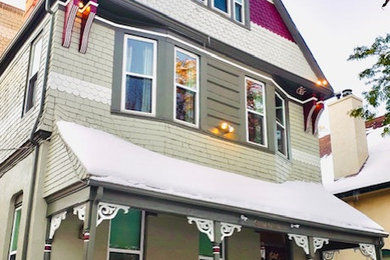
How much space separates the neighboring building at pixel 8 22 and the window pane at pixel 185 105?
6773mm

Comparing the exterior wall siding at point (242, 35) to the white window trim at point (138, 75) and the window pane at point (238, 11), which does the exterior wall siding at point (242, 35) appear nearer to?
the window pane at point (238, 11)

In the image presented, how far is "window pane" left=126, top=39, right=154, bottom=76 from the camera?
A: 32.0ft

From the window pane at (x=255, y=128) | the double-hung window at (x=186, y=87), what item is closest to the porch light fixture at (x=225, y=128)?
the double-hung window at (x=186, y=87)

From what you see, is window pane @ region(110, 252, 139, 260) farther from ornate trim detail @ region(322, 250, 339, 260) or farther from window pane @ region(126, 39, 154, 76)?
ornate trim detail @ region(322, 250, 339, 260)

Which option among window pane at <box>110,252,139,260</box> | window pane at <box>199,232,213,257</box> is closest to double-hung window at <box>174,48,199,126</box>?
window pane at <box>199,232,213,257</box>

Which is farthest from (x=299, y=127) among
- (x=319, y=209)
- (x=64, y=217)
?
(x=64, y=217)

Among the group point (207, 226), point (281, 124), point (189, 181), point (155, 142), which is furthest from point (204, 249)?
point (281, 124)

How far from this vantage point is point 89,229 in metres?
6.52

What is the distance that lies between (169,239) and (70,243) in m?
2.05

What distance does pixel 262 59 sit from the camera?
1189 centimetres

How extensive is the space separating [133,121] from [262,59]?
4.23 m

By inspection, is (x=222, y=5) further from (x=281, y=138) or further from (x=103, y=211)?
(x=103, y=211)

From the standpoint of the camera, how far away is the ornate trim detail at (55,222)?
24.5 feet

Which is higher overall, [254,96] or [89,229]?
[254,96]
